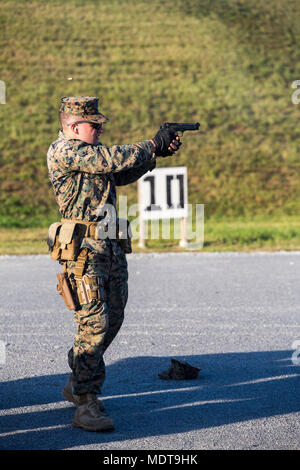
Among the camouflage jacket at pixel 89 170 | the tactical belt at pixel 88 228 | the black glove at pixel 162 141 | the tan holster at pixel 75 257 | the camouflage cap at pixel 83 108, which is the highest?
the camouflage cap at pixel 83 108

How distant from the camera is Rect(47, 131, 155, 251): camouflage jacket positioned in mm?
5301

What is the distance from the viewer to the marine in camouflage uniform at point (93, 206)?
5340 mm

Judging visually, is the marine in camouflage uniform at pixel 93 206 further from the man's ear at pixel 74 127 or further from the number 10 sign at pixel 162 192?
the number 10 sign at pixel 162 192

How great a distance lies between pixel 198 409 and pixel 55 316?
152 inches

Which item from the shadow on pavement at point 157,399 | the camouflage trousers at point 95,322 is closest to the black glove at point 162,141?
the camouflage trousers at point 95,322

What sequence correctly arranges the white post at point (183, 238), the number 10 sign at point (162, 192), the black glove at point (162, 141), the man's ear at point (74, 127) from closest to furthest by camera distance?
the black glove at point (162, 141), the man's ear at point (74, 127), the number 10 sign at point (162, 192), the white post at point (183, 238)

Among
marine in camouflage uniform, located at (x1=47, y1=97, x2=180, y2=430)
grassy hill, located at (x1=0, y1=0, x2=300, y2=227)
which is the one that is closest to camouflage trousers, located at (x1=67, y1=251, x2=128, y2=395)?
marine in camouflage uniform, located at (x1=47, y1=97, x2=180, y2=430)

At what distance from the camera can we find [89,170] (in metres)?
5.35

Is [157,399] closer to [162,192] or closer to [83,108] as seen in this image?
[83,108]

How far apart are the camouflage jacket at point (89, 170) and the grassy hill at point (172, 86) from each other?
1571cm

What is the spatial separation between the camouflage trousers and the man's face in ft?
2.46

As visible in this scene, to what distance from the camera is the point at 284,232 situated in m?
17.9

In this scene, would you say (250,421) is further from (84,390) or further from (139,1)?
(139,1)

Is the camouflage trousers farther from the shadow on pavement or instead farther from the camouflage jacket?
the shadow on pavement
